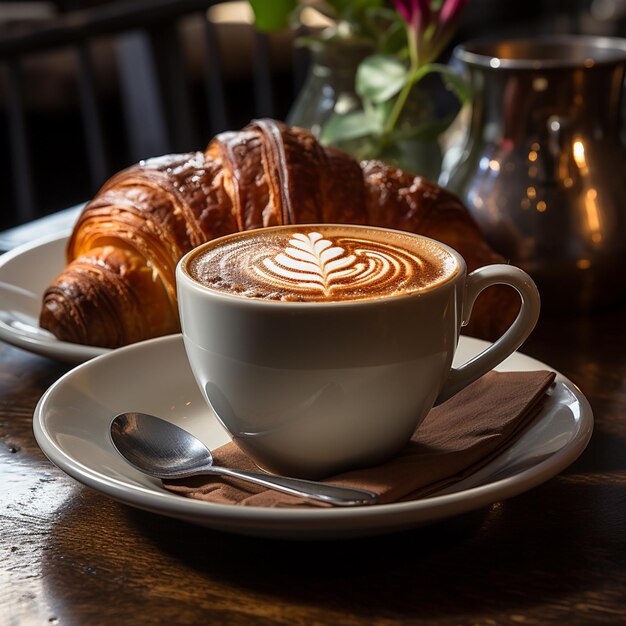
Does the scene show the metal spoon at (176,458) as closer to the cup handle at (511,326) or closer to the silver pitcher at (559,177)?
the cup handle at (511,326)

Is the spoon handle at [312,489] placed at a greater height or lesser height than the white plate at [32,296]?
greater

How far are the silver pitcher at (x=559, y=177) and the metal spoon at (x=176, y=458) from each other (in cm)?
42

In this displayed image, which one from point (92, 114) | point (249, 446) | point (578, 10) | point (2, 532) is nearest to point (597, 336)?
point (249, 446)

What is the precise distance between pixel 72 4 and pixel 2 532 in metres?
3.91

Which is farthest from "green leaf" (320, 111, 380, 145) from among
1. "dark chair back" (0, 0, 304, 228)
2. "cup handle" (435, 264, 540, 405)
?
"dark chair back" (0, 0, 304, 228)

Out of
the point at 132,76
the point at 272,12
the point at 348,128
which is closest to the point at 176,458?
the point at 348,128

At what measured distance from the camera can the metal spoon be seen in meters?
0.50

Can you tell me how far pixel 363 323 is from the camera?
1.67 feet

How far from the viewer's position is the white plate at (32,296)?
734mm

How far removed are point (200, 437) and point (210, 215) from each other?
257 mm

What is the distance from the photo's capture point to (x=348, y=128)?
3.64ft

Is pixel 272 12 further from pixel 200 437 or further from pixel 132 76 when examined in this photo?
pixel 132 76

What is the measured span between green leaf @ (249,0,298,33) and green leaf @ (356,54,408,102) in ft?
0.42

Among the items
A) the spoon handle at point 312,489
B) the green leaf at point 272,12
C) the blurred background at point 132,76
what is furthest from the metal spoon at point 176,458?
the blurred background at point 132,76
